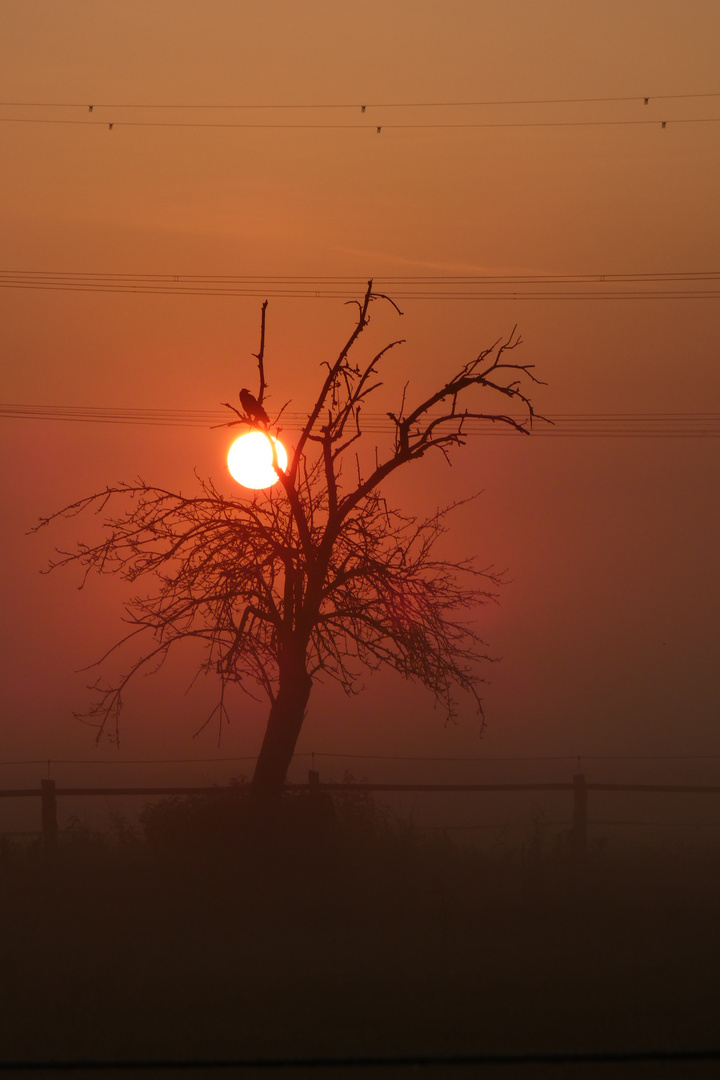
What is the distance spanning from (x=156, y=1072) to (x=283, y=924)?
4993mm

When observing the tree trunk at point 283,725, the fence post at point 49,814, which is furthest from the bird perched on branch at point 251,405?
the fence post at point 49,814

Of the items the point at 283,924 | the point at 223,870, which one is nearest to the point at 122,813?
the point at 223,870

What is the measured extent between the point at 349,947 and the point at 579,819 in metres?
5.80

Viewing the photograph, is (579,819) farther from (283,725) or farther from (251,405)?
(251,405)

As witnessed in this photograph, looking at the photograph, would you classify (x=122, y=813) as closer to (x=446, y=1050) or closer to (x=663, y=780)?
(x=446, y=1050)

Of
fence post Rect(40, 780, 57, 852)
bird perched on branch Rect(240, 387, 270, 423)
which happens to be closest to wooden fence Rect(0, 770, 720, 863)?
fence post Rect(40, 780, 57, 852)

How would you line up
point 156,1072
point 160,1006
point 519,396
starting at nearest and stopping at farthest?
point 156,1072 < point 160,1006 < point 519,396

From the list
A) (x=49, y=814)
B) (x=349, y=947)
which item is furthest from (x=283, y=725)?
(x=349, y=947)

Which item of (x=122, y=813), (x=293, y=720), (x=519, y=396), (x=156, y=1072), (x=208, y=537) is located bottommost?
(x=156, y=1072)

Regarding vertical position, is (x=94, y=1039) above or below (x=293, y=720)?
below

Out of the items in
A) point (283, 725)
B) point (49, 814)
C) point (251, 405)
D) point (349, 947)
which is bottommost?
point (349, 947)

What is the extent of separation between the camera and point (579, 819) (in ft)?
53.0

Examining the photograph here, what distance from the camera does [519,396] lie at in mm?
15469

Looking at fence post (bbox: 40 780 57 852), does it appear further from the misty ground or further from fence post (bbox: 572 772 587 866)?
fence post (bbox: 572 772 587 866)
